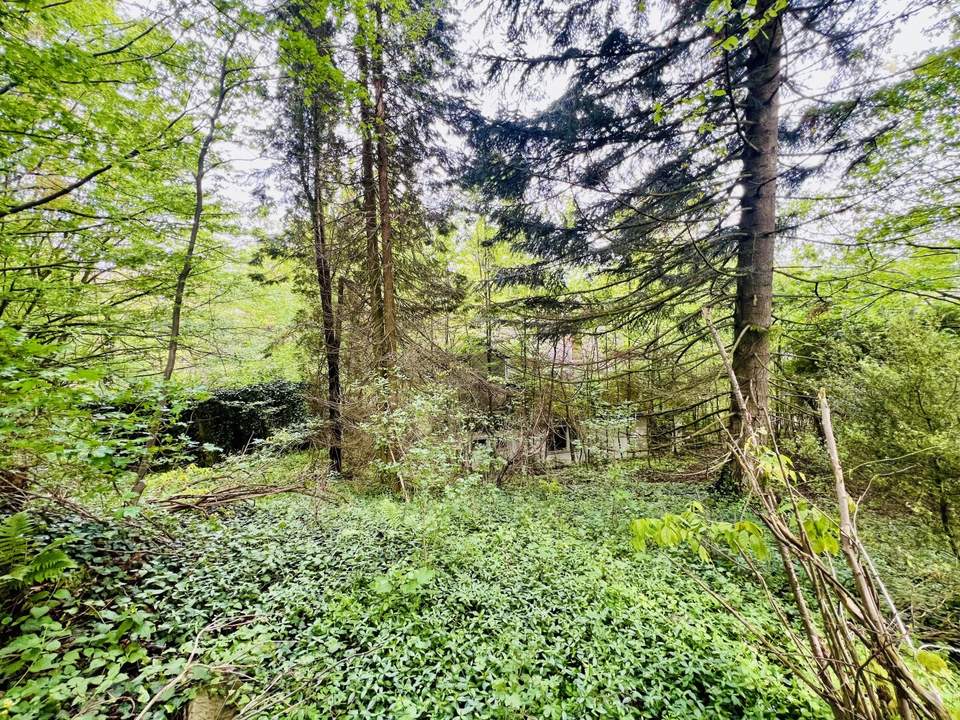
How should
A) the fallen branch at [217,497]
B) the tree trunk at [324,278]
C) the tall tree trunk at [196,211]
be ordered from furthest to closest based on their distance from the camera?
the tree trunk at [324,278] → the tall tree trunk at [196,211] → the fallen branch at [217,497]

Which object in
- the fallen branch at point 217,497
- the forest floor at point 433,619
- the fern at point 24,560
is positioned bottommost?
the forest floor at point 433,619

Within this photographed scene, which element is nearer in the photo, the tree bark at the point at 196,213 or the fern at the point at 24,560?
the fern at the point at 24,560

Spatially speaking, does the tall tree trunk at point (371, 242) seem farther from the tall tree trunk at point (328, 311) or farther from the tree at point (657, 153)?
the tree at point (657, 153)

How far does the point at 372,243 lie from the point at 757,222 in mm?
6128

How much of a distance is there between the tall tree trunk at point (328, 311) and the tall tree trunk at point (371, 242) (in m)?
0.94

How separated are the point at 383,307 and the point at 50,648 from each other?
5.30 m

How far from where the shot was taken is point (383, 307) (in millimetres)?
6441

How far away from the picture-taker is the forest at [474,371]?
2.04 metres

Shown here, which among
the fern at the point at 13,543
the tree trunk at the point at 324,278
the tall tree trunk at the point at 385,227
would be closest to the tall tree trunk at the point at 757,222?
the tall tree trunk at the point at 385,227

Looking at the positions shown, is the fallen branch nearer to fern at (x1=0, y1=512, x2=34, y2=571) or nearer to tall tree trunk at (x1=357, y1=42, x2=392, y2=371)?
fern at (x1=0, y1=512, x2=34, y2=571)

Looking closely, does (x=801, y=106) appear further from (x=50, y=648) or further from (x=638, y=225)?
(x=50, y=648)

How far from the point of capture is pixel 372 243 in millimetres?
6504

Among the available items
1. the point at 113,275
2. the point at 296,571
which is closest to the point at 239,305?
the point at 113,275

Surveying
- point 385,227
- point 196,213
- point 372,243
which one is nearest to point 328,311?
point 372,243
